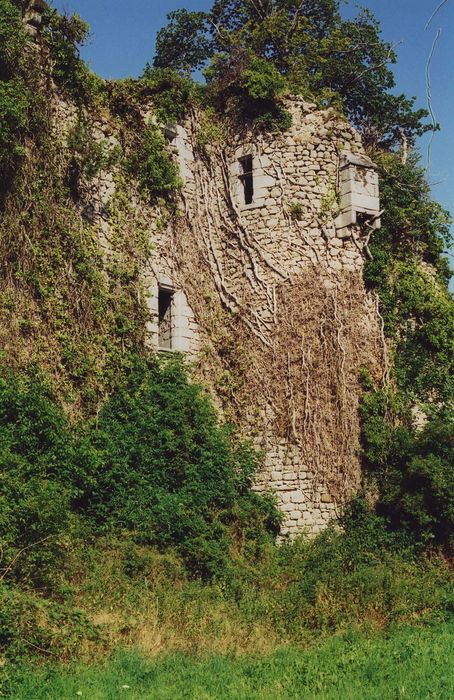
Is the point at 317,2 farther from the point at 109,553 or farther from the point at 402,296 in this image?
the point at 109,553

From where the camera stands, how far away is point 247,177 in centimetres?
1465

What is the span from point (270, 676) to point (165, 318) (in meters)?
7.54

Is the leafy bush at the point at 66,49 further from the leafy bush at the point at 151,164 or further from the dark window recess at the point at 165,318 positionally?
the dark window recess at the point at 165,318

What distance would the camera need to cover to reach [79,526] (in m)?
10.5

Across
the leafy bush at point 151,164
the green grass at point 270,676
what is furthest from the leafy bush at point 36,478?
the leafy bush at point 151,164

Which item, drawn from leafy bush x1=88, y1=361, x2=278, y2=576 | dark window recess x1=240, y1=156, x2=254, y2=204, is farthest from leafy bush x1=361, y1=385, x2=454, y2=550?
dark window recess x1=240, y1=156, x2=254, y2=204

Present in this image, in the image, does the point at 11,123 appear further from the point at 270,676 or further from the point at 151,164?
the point at 270,676

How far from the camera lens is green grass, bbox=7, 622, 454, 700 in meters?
6.75

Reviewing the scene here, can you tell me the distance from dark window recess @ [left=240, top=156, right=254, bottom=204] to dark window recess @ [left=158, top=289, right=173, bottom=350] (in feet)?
8.15

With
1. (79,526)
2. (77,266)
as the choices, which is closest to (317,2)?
(77,266)

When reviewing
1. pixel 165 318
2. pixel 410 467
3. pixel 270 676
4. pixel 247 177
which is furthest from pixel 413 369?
pixel 270 676

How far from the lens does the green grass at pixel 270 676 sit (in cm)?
675

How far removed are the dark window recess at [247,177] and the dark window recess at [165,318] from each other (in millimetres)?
2485

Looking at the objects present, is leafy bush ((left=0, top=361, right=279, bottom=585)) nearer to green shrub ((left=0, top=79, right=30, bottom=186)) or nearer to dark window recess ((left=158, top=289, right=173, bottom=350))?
dark window recess ((left=158, top=289, right=173, bottom=350))
